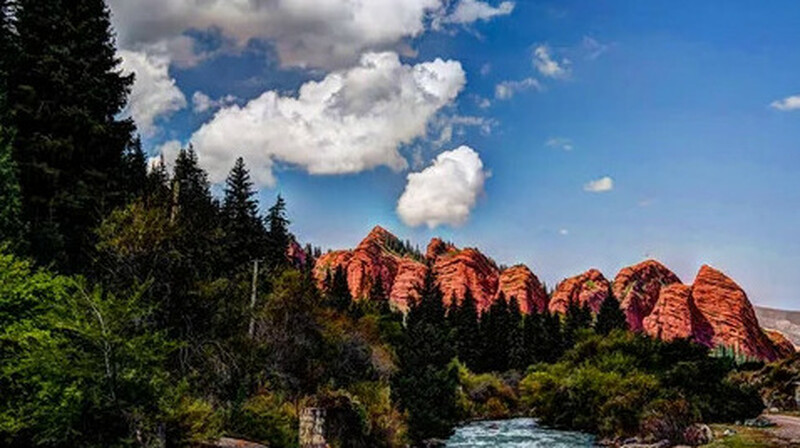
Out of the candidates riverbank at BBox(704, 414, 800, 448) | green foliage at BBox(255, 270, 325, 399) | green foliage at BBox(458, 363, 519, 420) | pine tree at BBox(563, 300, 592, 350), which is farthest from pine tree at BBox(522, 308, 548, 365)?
green foliage at BBox(255, 270, 325, 399)

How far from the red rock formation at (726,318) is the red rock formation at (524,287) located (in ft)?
117

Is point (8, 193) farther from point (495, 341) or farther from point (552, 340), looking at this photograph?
point (552, 340)

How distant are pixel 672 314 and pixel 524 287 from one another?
34.4 m

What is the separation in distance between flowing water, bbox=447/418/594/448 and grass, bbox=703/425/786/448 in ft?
32.7

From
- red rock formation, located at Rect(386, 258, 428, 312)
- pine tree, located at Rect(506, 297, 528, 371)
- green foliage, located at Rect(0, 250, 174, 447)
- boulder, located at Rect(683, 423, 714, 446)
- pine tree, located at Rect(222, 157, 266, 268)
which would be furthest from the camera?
red rock formation, located at Rect(386, 258, 428, 312)

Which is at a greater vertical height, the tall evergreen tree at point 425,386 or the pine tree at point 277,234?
the pine tree at point 277,234

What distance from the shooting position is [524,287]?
170000 millimetres

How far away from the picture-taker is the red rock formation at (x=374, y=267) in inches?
6924

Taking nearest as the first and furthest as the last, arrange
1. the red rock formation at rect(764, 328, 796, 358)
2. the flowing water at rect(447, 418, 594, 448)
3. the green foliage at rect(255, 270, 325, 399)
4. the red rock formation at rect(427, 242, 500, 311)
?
the green foliage at rect(255, 270, 325, 399)
the flowing water at rect(447, 418, 594, 448)
the red rock formation at rect(764, 328, 796, 358)
the red rock formation at rect(427, 242, 500, 311)

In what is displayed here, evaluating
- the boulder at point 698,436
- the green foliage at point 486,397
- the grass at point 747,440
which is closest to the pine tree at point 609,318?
the green foliage at point 486,397

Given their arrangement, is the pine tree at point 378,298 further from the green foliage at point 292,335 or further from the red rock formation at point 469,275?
the red rock formation at point 469,275

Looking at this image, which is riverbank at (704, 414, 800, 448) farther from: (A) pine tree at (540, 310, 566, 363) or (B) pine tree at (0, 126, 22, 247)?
(A) pine tree at (540, 310, 566, 363)

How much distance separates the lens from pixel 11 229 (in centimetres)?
2402

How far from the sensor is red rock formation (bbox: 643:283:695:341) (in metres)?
150
